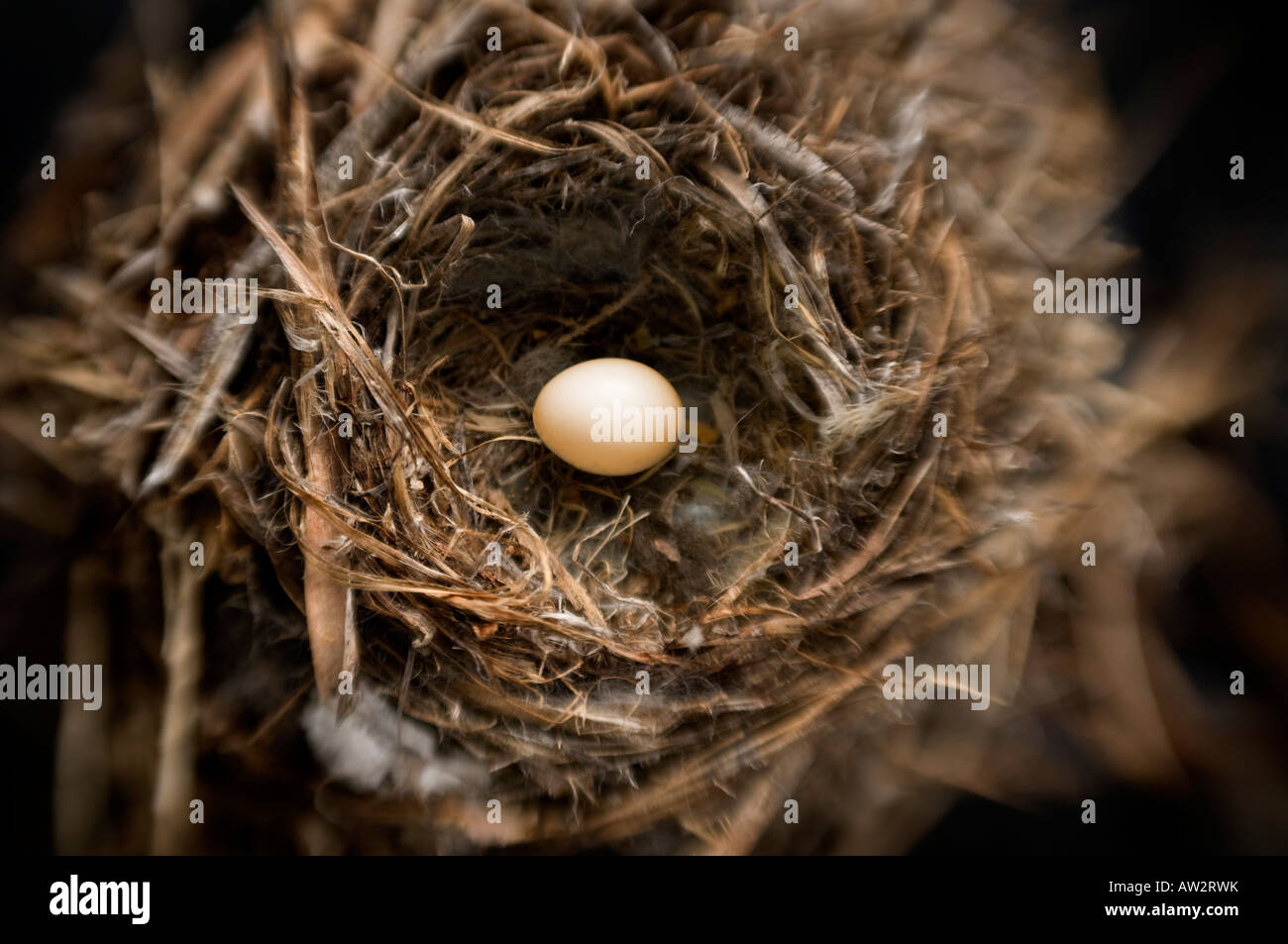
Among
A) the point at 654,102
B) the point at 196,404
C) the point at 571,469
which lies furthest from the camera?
the point at 571,469

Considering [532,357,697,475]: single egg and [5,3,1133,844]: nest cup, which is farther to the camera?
[532,357,697,475]: single egg

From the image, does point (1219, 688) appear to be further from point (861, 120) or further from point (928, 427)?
point (861, 120)

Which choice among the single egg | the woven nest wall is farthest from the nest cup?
the single egg

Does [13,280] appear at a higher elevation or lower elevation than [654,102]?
lower

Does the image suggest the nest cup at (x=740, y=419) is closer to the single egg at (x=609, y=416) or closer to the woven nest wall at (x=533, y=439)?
the woven nest wall at (x=533, y=439)

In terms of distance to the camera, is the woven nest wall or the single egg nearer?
the woven nest wall

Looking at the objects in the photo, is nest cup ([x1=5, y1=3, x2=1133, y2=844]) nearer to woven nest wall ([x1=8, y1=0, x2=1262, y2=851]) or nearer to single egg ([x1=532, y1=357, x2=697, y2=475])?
woven nest wall ([x1=8, y1=0, x2=1262, y2=851])

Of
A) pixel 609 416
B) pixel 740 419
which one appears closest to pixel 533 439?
pixel 609 416
